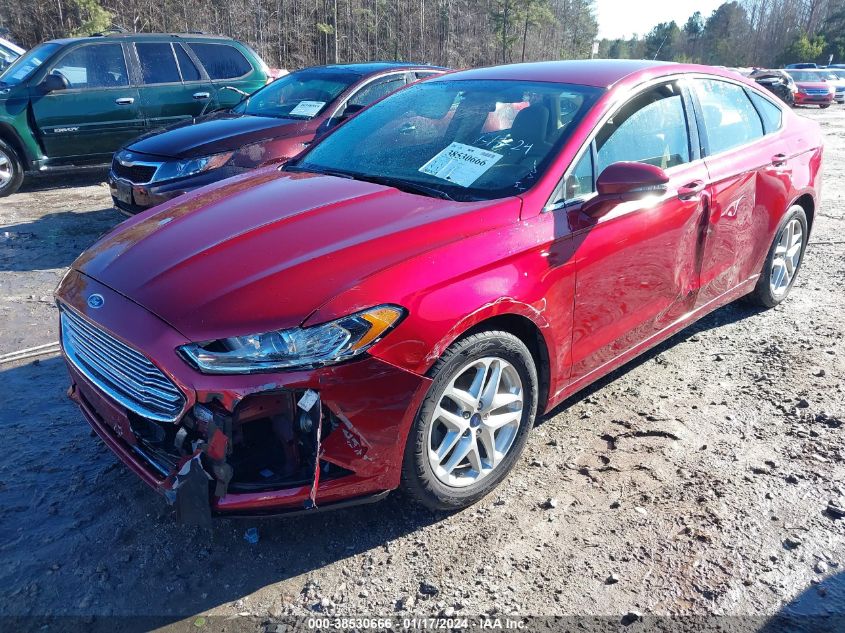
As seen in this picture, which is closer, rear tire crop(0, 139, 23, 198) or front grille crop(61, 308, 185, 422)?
front grille crop(61, 308, 185, 422)

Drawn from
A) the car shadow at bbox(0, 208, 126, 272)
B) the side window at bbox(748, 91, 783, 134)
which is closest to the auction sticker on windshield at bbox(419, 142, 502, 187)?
the side window at bbox(748, 91, 783, 134)

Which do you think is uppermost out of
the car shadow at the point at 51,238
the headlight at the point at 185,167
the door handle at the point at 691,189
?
the door handle at the point at 691,189

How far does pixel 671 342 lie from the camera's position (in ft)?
14.6

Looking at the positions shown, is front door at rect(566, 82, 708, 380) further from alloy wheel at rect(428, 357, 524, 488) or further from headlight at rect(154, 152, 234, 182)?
headlight at rect(154, 152, 234, 182)

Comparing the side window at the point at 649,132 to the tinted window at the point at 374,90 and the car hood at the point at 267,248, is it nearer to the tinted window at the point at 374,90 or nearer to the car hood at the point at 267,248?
the car hood at the point at 267,248

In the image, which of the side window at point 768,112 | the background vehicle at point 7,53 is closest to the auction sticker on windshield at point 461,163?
the side window at point 768,112

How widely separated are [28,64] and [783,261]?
28.1 feet

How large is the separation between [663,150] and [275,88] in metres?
4.93

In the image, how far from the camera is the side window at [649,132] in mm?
3195

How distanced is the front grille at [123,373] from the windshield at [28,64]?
22.2 feet

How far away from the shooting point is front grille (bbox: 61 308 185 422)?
227 centimetres

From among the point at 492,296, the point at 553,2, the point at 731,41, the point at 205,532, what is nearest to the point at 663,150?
the point at 492,296

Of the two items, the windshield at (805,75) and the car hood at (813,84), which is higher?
the windshield at (805,75)

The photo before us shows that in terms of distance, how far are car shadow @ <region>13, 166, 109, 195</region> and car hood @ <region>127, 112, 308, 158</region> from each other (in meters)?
2.71
